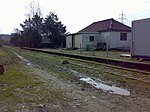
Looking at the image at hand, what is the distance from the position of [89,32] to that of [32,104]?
30387 millimetres

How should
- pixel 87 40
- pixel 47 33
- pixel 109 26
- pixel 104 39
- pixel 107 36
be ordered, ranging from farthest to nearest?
pixel 47 33 < pixel 87 40 < pixel 109 26 < pixel 104 39 < pixel 107 36

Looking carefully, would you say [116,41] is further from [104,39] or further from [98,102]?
[98,102]

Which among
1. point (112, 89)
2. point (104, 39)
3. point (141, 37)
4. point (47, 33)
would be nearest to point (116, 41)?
point (104, 39)

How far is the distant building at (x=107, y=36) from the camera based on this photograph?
34438 mm

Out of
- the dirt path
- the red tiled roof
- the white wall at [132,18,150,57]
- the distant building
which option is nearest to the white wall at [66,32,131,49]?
the distant building

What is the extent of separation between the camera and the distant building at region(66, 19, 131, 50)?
34438 millimetres

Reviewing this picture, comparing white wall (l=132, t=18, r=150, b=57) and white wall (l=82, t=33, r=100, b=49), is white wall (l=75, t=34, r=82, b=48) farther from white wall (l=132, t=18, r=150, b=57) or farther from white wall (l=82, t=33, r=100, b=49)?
white wall (l=132, t=18, r=150, b=57)

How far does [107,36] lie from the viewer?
1363 inches

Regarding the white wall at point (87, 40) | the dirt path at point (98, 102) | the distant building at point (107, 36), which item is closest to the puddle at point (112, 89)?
the dirt path at point (98, 102)

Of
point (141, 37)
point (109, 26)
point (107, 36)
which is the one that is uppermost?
point (109, 26)

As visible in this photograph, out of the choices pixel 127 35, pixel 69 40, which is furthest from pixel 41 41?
pixel 127 35

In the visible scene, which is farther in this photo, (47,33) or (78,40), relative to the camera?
(47,33)

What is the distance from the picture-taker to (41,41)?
53.8 metres

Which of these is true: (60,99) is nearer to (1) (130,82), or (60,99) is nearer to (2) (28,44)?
(1) (130,82)
